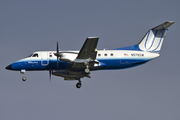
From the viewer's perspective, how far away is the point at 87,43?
83.9ft

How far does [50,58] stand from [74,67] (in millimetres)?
2885

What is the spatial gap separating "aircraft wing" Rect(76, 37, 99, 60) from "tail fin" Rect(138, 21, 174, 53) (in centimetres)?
709

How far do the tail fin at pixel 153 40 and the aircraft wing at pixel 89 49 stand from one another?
279 inches

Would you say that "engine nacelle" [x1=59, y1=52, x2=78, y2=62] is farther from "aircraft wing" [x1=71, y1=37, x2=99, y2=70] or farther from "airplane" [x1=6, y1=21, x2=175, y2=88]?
"aircraft wing" [x1=71, y1=37, x2=99, y2=70]

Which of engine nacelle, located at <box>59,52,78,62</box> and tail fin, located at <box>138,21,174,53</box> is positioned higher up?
tail fin, located at <box>138,21,174,53</box>

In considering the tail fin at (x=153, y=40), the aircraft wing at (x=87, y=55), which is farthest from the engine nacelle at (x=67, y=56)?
the tail fin at (x=153, y=40)

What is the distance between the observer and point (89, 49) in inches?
1040

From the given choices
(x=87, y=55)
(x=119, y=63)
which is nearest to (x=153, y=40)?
(x=119, y=63)

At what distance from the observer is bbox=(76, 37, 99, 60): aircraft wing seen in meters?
25.3

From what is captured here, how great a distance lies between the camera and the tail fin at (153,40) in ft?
104

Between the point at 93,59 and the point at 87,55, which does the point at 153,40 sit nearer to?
the point at 93,59

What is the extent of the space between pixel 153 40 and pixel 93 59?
838cm

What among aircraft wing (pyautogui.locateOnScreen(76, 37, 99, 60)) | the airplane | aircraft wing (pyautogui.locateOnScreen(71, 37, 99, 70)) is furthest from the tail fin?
aircraft wing (pyautogui.locateOnScreen(76, 37, 99, 60))

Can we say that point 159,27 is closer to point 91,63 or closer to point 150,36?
point 150,36
